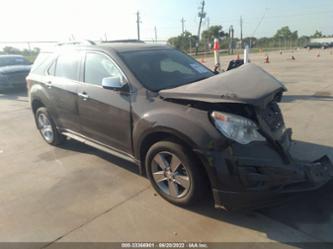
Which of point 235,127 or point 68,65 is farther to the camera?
point 68,65

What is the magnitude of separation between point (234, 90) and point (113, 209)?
187 centimetres

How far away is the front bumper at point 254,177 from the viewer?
9.43ft

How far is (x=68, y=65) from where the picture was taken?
16.0ft

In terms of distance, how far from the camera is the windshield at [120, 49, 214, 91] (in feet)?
12.8

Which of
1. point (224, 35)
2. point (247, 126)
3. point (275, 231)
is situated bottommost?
point (275, 231)

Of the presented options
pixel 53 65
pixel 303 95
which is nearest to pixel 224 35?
pixel 303 95

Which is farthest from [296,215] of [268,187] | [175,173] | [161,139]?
[161,139]

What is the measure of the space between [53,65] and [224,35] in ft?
242

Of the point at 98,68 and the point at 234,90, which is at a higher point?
the point at 98,68

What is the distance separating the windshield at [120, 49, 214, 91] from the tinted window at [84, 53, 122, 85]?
8.6 inches

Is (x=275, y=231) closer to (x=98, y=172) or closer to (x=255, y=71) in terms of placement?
(x=255, y=71)

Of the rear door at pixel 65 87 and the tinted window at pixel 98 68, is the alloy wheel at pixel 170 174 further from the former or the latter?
the rear door at pixel 65 87

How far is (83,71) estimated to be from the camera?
4.54 m

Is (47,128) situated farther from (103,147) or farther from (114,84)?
(114,84)
